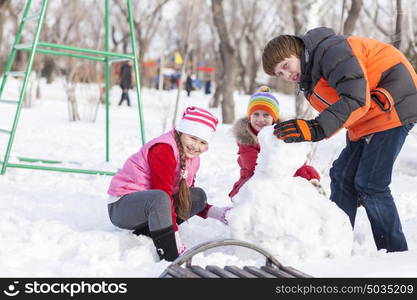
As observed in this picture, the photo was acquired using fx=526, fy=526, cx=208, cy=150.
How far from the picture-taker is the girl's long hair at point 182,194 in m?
2.73

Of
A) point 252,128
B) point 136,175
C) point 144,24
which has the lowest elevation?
point 136,175

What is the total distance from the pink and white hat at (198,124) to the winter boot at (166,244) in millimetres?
508

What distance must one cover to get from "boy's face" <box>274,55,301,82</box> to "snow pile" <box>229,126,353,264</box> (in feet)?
0.91

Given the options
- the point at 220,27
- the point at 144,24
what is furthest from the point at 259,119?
the point at 144,24

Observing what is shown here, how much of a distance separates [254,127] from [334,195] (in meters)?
0.73

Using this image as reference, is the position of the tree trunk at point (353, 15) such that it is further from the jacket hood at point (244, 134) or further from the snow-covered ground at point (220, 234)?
the jacket hood at point (244, 134)

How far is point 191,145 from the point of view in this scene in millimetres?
2730

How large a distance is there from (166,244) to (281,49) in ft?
3.56

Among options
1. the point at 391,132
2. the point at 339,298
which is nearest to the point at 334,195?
the point at 391,132

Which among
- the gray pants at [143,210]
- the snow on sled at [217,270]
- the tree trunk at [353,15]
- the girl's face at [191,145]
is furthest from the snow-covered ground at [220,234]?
the tree trunk at [353,15]

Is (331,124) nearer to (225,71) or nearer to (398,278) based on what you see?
(398,278)

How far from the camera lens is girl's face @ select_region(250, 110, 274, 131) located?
11.2 ft

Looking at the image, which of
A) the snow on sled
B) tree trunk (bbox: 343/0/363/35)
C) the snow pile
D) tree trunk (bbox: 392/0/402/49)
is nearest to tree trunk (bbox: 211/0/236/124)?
Result: tree trunk (bbox: 343/0/363/35)

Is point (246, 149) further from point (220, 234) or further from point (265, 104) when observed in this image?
point (220, 234)
